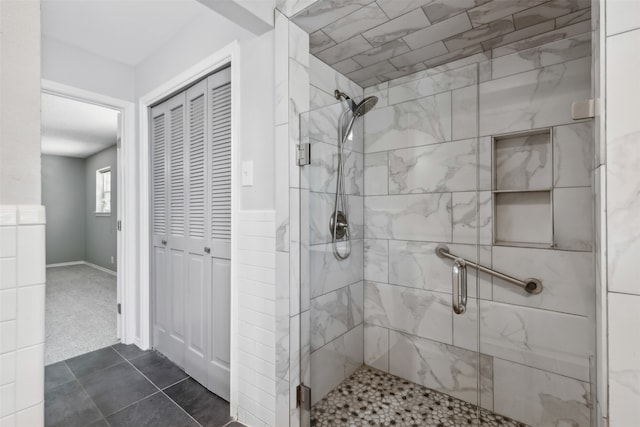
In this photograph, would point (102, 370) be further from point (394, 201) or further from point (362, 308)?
point (394, 201)

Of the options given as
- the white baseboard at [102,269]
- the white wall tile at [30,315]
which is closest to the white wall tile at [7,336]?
the white wall tile at [30,315]

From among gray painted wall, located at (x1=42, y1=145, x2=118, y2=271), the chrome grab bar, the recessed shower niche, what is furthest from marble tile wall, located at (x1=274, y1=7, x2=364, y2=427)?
gray painted wall, located at (x1=42, y1=145, x2=118, y2=271)

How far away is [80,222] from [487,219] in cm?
835

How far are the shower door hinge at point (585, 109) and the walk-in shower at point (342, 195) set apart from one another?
2.67 ft

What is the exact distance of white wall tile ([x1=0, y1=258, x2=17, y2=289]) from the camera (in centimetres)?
78

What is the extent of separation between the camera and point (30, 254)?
2.72 feet

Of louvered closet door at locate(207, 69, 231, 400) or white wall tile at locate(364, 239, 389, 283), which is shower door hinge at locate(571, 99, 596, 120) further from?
louvered closet door at locate(207, 69, 231, 400)

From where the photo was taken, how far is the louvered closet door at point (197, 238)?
6.52 ft

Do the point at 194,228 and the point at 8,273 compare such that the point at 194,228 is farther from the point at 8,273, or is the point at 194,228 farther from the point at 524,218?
the point at 524,218

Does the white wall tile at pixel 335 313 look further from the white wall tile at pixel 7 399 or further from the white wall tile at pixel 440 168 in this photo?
the white wall tile at pixel 7 399

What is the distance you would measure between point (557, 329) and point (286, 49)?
1.81 m

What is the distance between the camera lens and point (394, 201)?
151 cm

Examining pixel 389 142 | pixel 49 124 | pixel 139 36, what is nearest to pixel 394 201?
pixel 389 142

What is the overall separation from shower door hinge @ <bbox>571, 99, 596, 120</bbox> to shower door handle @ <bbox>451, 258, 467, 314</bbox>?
763mm
